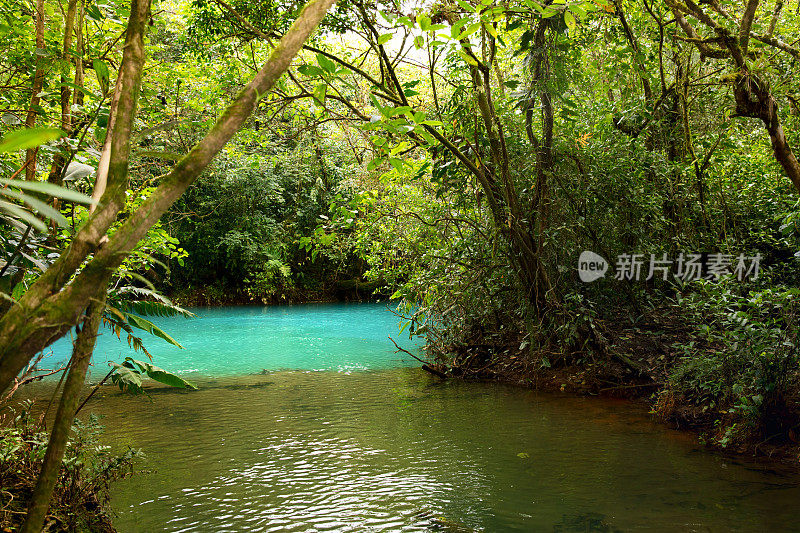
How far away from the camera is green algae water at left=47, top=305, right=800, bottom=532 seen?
3.40 metres

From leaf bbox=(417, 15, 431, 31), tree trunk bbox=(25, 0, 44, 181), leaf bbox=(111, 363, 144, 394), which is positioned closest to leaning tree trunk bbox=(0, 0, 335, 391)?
leaf bbox=(111, 363, 144, 394)

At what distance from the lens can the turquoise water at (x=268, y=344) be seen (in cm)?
884

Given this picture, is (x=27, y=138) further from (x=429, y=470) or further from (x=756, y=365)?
(x=756, y=365)

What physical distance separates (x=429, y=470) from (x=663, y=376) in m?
2.97

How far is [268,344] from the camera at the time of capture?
11.2 metres

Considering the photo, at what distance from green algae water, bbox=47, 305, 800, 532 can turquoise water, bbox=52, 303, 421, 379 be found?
1.42m

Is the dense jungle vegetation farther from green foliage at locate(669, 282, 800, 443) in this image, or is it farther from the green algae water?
the green algae water

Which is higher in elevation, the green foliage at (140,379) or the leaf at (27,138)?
the leaf at (27,138)

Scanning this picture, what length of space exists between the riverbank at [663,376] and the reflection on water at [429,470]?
0.91ft

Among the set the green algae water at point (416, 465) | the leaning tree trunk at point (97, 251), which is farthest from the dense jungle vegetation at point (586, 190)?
the leaning tree trunk at point (97, 251)

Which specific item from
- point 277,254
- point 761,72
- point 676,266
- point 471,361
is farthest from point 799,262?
→ point 277,254

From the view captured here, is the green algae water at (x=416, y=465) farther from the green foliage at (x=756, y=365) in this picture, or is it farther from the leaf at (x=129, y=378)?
the leaf at (x=129, y=378)

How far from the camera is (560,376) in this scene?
6695mm

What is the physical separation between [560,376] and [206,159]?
19.7 feet
